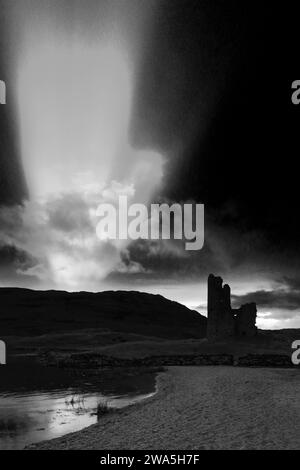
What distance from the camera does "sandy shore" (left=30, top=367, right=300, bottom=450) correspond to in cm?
1366

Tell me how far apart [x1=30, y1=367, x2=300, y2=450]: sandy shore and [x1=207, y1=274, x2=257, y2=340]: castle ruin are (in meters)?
29.3

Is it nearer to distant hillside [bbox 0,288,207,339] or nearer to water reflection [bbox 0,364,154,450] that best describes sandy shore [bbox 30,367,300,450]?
water reflection [bbox 0,364,154,450]

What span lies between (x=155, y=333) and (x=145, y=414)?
116663mm

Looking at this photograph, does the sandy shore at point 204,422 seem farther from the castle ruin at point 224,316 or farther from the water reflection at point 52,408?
the castle ruin at point 224,316

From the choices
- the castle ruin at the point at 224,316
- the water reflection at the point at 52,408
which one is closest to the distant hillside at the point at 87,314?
the castle ruin at the point at 224,316

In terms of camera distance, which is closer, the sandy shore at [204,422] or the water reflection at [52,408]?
the sandy shore at [204,422]

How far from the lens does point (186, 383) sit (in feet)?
95.8

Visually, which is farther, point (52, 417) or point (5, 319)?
point (5, 319)

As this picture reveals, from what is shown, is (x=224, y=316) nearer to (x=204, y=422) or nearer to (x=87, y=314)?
(x=204, y=422)

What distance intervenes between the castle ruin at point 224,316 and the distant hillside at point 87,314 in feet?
266

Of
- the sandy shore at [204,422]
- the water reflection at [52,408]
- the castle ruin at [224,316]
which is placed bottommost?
the water reflection at [52,408]

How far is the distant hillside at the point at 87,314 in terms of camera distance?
152125mm
